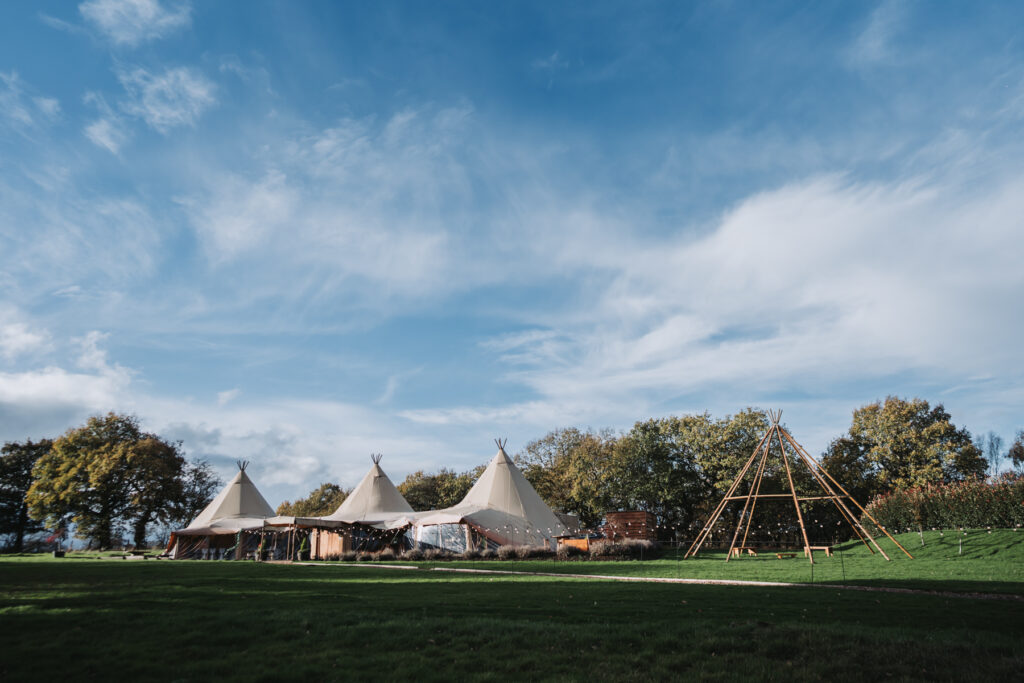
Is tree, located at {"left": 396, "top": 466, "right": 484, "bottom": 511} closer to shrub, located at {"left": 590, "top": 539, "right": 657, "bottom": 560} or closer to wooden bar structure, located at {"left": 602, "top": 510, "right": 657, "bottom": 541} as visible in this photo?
wooden bar structure, located at {"left": 602, "top": 510, "right": 657, "bottom": 541}

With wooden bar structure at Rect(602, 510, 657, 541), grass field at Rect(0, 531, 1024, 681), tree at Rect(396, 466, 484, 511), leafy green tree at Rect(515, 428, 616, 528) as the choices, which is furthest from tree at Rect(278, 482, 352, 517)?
grass field at Rect(0, 531, 1024, 681)

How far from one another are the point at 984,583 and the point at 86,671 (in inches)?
604

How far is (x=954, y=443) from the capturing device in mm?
37188

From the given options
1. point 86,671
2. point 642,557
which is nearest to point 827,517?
point 642,557

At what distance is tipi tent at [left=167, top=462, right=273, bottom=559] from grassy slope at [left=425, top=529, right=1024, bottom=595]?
22.5 m

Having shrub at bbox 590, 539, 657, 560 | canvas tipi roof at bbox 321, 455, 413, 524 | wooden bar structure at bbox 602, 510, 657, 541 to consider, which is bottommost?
shrub at bbox 590, 539, 657, 560

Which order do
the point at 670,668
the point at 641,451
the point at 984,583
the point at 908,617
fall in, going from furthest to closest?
the point at 641,451
the point at 984,583
the point at 908,617
the point at 670,668

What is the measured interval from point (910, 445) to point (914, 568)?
1036 inches

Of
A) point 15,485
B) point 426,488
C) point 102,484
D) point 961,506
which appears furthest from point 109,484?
point 961,506

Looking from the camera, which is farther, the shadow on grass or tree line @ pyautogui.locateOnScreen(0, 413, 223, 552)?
tree line @ pyautogui.locateOnScreen(0, 413, 223, 552)

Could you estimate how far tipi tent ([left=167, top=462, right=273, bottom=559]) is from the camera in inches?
1457

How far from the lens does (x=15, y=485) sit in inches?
1941

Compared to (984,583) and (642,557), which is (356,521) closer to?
(642,557)

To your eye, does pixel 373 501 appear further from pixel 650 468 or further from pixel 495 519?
pixel 650 468
